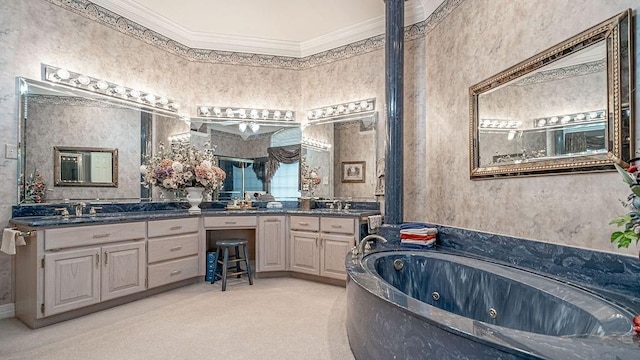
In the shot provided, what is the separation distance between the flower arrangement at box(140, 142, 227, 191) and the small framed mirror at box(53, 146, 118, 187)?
12.9 inches

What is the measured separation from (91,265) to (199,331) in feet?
3.84

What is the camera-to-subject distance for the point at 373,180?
3961mm

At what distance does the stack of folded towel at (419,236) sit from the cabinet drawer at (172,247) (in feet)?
7.61

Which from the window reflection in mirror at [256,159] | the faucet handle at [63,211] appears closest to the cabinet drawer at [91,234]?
the faucet handle at [63,211]

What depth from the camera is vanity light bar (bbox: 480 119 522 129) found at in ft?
7.30

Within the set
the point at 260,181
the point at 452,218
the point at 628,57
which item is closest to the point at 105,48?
the point at 260,181

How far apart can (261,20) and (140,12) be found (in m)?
1.38

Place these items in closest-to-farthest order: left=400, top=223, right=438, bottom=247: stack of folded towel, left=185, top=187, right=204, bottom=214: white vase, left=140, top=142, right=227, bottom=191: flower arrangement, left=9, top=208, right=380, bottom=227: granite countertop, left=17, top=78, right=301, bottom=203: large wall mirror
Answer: left=9, top=208, right=380, bottom=227: granite countertop
left=400, top=223, right=438, bottom=247: stack of folded towel
left=17, top=78, right=301, bottom=203: large wall mirror
left=140, top=142, right=227, bottom=191: flower arrangement
left=185, top=187, right=204, bottom=214: white vase

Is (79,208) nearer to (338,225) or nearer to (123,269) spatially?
(123,269)

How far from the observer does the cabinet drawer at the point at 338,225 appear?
351 centimetres

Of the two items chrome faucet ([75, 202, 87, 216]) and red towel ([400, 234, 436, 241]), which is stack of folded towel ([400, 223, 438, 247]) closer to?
red towel ([400, 234, 436, 241])

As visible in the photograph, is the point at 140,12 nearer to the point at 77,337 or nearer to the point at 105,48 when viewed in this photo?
the point at 105,48

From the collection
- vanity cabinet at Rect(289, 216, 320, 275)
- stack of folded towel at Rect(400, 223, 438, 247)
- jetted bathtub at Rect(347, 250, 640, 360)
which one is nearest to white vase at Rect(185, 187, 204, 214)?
vanity cabinet at Rect(289, 216, 320, 275)

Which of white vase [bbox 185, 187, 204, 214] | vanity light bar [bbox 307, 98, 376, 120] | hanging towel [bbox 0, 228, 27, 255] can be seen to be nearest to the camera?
hanging towel [bbox 0, 228, 27, 255]
